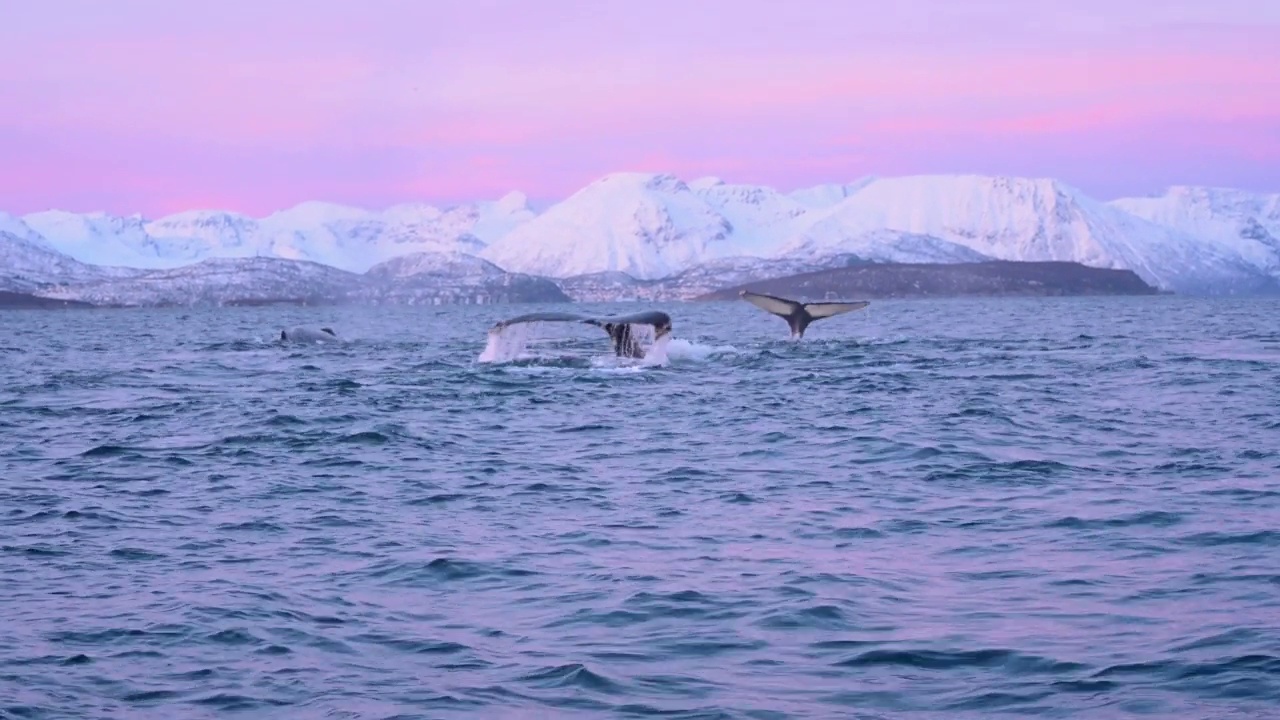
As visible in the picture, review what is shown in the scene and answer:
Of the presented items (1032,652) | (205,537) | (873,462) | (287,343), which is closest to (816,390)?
(873,462)

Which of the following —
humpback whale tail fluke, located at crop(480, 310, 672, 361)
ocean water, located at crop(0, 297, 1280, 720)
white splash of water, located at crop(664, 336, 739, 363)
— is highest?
humpback whale tail fluke, located at crop(480, 310, 672, 361)

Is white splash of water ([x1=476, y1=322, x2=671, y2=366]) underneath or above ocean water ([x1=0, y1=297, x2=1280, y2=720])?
above

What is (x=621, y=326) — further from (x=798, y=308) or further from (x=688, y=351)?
(x=798, y=308)

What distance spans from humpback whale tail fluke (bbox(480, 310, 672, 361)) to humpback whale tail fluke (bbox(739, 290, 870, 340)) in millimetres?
2564

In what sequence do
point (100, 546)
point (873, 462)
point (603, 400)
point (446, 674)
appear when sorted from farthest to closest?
point (603, 400), point (873, 462), point (100, 546), point (446, 674)

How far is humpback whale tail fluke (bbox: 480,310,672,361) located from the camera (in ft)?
104

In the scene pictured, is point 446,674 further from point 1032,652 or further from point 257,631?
point 1032,652

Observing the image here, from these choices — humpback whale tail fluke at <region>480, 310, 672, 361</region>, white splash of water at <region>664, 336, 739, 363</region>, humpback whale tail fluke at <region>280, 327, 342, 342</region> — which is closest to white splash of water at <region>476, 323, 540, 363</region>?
humpback whale tail fluke at <region>480, 310, 672, 361</region>

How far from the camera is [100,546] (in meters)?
14.6

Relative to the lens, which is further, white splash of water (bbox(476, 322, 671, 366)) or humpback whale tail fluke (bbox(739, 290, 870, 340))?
humpback whale tail fluke (bbox(739, 290, 870, 340))

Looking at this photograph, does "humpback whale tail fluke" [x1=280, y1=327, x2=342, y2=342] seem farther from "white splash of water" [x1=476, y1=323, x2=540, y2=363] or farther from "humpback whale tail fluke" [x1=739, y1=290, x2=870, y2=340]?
"humpback whale tail fluke" [x1=739, y1=290, x2=870, y2=340]

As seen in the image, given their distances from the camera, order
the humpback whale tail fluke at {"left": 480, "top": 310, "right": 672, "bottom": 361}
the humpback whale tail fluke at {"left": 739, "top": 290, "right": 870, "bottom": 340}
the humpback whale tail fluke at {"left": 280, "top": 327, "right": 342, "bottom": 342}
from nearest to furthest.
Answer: the humpback whale tail fluke at {"left": 480, "top": 310, "right": 672, "bottom": 361} → the humpback whale tail fluke at {"left": 739, "top": 290, "right": 870, "bottom": 340} → the humpback whale tail fluke at {"left": 280, "top": 327, "right": 342, "bottom": 342}

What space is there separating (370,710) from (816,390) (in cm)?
2248

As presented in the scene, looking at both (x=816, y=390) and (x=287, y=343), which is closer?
(x=816, y=390)
